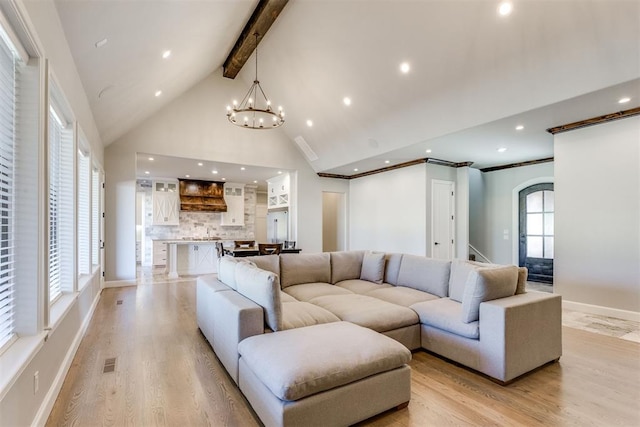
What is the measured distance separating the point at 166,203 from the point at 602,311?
993 centimetres

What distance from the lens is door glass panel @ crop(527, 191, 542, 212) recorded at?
273 inches

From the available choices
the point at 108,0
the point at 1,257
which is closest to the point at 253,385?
the point at 1,257

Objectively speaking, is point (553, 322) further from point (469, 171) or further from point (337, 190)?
point (337, 190)

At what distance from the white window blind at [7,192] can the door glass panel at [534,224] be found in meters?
8.36

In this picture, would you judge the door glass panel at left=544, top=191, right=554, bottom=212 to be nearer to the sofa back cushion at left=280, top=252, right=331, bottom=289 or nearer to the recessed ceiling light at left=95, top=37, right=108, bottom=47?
the sofa back cushion at left=280, top=252, right=331, bottom=289

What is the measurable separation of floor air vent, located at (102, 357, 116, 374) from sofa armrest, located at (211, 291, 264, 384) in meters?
0.89

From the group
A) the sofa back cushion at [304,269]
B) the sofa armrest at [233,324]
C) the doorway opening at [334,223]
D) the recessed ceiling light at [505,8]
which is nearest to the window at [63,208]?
the sofa armrest at [233,324]

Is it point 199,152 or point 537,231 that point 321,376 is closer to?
point 199,152

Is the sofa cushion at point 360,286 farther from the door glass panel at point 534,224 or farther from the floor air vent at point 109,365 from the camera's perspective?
the door glass panel at point 534,224

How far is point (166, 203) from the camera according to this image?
928cm

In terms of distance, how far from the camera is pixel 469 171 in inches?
306

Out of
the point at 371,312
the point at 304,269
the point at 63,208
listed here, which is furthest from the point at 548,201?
the point at 63,208

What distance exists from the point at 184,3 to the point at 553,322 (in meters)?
4.73

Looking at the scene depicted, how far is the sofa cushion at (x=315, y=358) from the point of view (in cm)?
177
